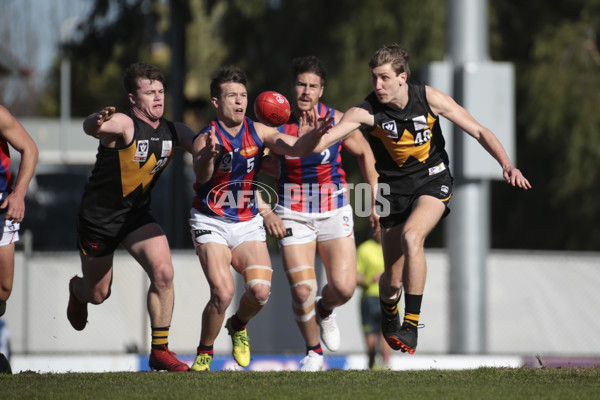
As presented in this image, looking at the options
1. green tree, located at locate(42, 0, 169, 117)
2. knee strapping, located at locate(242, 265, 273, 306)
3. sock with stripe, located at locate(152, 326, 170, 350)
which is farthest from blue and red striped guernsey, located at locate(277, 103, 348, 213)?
green tree, located at locate(42, 0, 169, 117)

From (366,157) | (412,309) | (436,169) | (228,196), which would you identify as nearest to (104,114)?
(228,196)

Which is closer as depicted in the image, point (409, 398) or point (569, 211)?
point (409, 398)

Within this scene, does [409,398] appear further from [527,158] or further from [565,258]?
[527,158]

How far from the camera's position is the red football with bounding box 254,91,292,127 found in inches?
303

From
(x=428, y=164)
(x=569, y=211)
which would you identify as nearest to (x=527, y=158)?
(x=569, y=211)

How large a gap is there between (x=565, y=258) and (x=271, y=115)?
7.87 m

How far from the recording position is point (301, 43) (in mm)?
18188

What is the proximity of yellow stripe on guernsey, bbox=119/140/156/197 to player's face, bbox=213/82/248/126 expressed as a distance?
2.47 ft

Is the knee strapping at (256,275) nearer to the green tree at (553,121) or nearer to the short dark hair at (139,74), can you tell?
the short dark hair at (139,74)

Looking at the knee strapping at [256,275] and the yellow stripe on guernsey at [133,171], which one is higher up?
the yellow stripe on guernsey at [133,171]

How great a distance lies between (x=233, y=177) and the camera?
750 cm

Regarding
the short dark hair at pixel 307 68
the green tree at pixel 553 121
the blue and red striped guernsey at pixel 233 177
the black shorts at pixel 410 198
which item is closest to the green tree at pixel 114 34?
the green tree at pixel 553 121

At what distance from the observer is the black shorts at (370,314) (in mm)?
12430

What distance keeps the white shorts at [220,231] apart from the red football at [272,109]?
0.94 metres
